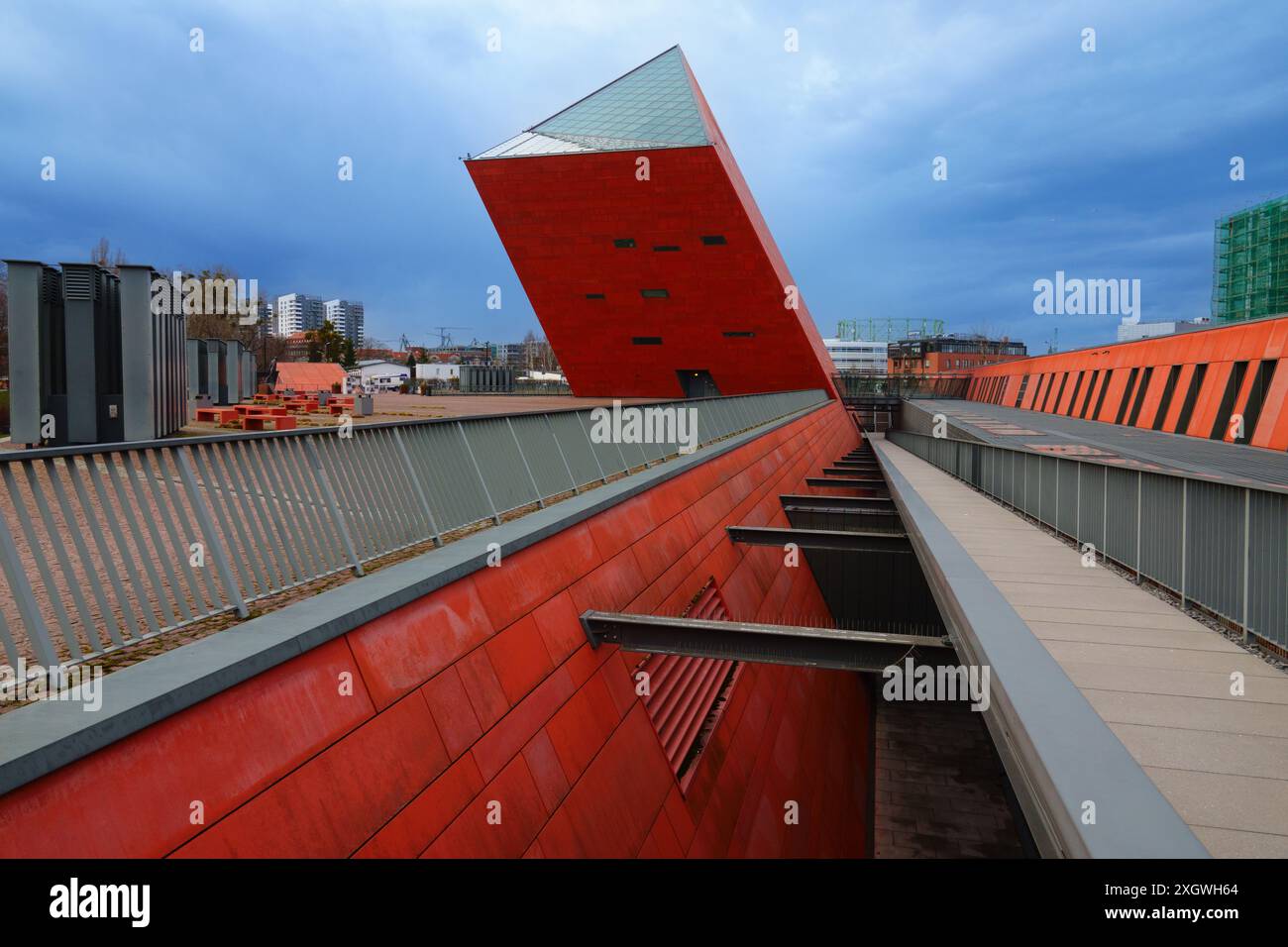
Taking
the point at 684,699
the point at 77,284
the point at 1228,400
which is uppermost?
the point at 77,284

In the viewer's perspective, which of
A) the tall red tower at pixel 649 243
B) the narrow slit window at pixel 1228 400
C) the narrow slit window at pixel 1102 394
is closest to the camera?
the narrow slit window at pixel 1228 400

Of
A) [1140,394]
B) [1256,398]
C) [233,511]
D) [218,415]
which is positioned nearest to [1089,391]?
[1140,394]

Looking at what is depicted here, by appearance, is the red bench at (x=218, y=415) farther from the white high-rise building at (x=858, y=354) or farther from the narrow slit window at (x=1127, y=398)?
the white high-rise building at (x=858, y=354)

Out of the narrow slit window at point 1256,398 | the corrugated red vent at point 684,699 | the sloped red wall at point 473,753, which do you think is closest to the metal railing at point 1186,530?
the corrugated red vent at point 684,699

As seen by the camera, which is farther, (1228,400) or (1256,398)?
(1228,400)

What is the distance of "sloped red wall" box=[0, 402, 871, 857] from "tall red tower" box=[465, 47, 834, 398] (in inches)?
1036

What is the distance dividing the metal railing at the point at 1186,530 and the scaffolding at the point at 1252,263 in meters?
63.1

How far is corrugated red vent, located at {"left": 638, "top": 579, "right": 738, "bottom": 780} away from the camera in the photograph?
6.95m

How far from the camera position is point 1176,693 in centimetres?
443

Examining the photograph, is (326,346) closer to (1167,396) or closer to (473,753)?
(1167,396)

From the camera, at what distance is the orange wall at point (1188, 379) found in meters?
23.4

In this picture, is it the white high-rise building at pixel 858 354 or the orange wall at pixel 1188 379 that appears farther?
the white high-rise building at pixel 858 354

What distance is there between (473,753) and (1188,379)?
33.5 m
